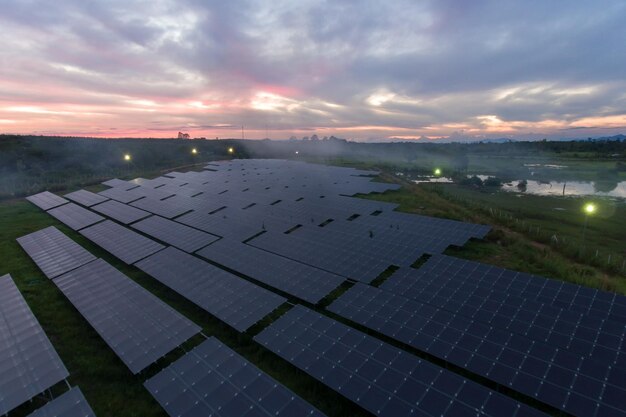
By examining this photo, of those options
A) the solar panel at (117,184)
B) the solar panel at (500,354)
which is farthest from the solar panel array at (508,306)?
the solar panel at (117,184)

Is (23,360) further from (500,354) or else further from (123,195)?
(123,195)

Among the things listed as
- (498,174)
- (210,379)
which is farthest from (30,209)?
(498,174)

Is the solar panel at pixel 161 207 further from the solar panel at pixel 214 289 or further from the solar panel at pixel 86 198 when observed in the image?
the solar panel at pixel 214 289

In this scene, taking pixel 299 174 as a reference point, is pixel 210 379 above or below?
below

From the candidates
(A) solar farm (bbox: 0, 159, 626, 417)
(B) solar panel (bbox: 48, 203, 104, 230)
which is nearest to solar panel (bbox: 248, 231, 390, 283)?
(A) solar farm (bbox: 0, 159, 626, 417)

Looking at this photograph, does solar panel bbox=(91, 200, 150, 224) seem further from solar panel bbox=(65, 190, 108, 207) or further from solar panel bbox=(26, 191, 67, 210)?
solar panel bbox=(26, 191, 67, 210)

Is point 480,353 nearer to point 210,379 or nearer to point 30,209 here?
point 210,379

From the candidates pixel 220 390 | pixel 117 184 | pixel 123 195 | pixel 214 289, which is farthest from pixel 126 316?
pixel 117 184
